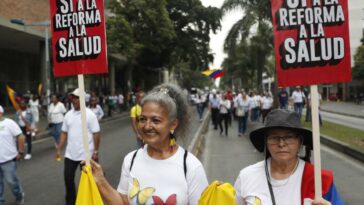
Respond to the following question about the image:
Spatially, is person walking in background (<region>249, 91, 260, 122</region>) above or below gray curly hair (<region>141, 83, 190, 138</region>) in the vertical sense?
below

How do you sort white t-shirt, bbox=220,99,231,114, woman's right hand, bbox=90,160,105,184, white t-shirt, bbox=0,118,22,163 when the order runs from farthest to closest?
white t-shirt, bbox=220,99,231,114, white t-shirt, bbox=0,118,22,163, woman's right hand, bbox=90,160,105,184

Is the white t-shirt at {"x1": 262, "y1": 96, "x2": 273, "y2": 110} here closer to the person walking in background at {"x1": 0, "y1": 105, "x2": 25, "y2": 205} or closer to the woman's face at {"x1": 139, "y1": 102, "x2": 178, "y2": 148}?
the person walking in background at {"x1": 0, "y1": 105, "x2": 25, "y2": 205}

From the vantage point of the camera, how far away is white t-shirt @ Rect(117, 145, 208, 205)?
2.99m

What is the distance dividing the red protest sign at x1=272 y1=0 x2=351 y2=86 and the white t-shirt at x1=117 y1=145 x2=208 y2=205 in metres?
0.83

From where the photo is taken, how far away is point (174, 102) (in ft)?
10.6

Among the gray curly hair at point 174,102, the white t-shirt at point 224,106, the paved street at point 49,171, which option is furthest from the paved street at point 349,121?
the gray curly hair at point 174,102

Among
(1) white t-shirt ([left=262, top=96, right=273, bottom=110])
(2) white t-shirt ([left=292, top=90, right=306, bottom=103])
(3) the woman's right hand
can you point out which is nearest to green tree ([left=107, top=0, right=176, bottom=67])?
(1) white t-shirt ([left=262, top=96, right=273, bottom=110])

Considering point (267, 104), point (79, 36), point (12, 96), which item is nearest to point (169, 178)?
point (79, 36)

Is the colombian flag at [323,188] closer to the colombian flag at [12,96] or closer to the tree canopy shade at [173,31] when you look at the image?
the colombian flag at [12,96]

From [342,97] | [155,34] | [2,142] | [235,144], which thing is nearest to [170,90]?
[2,142]

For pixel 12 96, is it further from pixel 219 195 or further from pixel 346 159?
pixel 219 195

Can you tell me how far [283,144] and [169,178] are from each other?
74cm

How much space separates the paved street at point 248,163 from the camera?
328 inches

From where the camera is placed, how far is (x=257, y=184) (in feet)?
9.19
